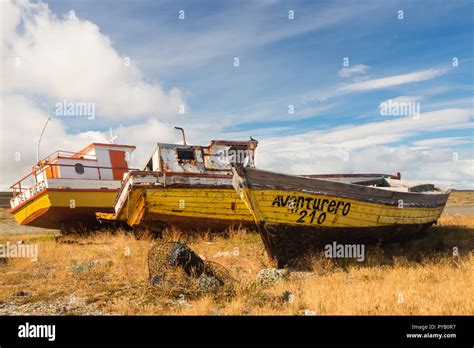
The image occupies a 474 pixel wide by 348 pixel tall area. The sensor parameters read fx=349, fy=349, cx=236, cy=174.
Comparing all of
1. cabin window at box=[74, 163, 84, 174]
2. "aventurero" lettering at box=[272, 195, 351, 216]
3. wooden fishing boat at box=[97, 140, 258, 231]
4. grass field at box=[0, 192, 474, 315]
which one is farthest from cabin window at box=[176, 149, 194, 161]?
"aventurero" lettering at box=[272, 195, 351, 216]

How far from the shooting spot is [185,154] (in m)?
15.8

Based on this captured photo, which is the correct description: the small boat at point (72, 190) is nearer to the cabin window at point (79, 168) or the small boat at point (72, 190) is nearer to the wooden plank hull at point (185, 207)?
the cabin window at point (79, 168)

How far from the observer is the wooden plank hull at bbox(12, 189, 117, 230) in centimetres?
1720

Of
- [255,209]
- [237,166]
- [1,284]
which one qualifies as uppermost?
[237,166]

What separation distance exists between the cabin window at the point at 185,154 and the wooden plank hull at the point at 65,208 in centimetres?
535

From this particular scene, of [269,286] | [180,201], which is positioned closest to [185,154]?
[180,201]

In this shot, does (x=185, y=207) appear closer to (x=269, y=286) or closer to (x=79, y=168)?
(x=269, y=286)

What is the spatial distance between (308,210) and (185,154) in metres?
8.13

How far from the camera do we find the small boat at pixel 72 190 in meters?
17.4

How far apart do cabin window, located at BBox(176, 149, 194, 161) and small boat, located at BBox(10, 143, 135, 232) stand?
4.64 meters

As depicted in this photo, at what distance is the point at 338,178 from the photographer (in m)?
16.5
